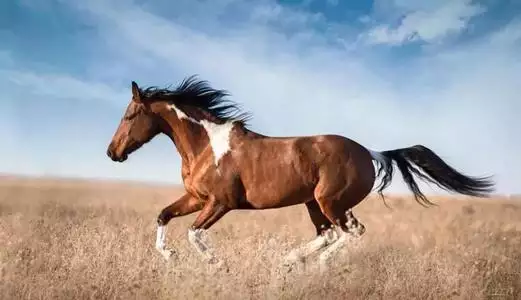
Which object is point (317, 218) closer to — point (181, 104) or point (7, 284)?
point (181, 104)

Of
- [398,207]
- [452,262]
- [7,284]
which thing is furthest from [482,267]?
[398,207]

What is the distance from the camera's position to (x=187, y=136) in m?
6.53

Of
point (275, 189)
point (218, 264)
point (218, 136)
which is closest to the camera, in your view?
point (218, 264)

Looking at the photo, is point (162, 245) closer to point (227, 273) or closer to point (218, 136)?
point (227, 273)

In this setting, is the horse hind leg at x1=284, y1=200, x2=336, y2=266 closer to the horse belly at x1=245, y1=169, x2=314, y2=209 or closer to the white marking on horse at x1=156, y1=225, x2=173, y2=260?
the horse belly at x1=245, y1=169, x2=314, y2=209

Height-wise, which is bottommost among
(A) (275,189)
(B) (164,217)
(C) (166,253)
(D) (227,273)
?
(D) (227,273)

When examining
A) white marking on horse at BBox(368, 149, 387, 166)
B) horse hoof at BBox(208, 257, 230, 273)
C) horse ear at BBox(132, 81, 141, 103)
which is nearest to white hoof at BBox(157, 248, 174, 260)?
horse hoof at BBox(208, 257, 230, 273)

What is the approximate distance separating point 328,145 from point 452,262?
1865 millimetres

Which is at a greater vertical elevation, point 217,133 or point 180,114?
point 180,114

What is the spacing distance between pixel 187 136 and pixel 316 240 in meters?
1.85

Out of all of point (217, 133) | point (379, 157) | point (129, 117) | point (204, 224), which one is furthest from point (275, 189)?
point (129, 117)

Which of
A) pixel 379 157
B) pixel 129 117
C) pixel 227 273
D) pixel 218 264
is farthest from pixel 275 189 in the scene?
pixel 129 117

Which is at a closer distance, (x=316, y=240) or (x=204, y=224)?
A: (x=204, y=224)

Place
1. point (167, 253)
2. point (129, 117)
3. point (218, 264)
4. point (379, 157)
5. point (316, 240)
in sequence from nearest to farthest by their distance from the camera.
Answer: point (218, 264) → point (167, 253) → point (316, 240) → point (129, 117) → point (379, 157)
